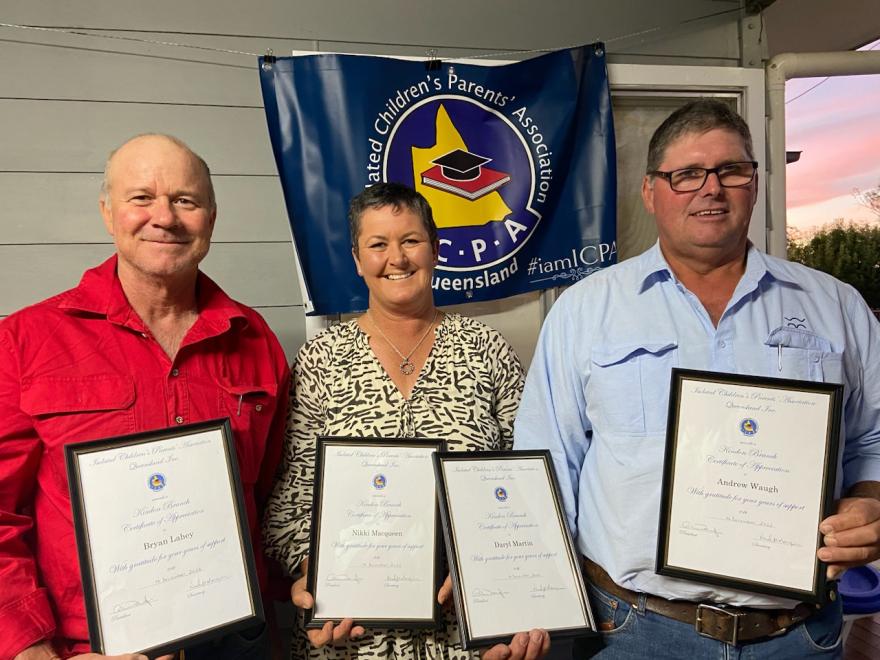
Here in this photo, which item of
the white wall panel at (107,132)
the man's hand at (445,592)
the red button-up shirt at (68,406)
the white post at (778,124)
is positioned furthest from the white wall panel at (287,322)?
the white post at (778,124)

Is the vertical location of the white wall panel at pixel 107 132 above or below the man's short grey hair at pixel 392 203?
above

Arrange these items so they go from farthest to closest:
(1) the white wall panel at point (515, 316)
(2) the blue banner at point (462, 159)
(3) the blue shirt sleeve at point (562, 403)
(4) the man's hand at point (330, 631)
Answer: (1) the white wall panel at point (515, 316)
(2) the blue banner at point (462, 159)
(3) the blue shirt sleeve at point (562, 403)
(4) the man's hand at point (330, 631)

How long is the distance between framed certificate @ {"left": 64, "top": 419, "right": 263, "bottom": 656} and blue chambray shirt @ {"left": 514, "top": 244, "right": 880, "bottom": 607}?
0.70m

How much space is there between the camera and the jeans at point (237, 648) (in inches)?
51.8

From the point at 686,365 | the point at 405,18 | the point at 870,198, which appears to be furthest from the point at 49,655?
the point at 870,198

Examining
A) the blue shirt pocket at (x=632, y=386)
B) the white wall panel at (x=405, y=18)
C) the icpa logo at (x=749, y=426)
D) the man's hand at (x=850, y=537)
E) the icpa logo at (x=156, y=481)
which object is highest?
the white wall panel at (x=405, y=18)

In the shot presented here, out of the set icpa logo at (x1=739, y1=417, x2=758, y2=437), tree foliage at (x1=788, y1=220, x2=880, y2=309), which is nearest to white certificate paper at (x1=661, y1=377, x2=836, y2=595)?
icpa logo at (x1=739, y1=417, x2=758, y2=437)

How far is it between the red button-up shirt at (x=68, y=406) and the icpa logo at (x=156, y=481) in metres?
0.16

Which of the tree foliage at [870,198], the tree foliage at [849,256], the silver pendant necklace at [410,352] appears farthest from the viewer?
the tree foliage at [870,198]

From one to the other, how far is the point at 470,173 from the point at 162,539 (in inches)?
71.1

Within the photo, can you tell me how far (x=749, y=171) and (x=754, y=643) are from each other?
1.00m

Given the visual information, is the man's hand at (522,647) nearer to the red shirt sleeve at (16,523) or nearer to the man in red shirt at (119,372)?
the man in red shirt at (119,372)

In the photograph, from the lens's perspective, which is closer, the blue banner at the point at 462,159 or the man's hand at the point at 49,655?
the man's hand at the point at 49,655

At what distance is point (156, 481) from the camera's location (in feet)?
3.84
